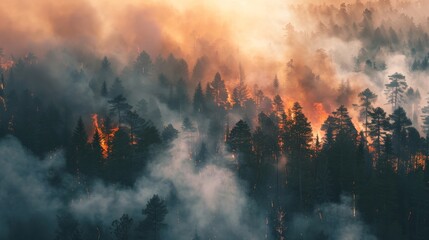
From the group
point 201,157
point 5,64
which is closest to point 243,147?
point 201,157

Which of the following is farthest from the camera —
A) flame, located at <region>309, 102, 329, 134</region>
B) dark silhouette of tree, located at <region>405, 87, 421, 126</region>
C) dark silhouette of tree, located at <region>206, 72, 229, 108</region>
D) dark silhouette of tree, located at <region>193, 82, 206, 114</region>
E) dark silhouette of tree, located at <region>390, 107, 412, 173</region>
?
dark silhouette of tree, located at <region>405, 87, 421, 126</region>

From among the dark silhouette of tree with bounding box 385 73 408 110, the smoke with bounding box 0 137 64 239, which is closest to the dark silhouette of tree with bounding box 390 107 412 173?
the dark silhouette of tree with bounding box 385 73 408 110

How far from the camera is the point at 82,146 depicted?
7612 centimetres

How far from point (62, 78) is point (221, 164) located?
6432cm

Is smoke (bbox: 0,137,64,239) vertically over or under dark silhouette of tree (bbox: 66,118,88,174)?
under

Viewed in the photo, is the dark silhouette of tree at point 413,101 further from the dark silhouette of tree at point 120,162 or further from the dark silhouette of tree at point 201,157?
the dark silhouette of tree at point 120,162

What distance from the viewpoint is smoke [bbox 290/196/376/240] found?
223 ft

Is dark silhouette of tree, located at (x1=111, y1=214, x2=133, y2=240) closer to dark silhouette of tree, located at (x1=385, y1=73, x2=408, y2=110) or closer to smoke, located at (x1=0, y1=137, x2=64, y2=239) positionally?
smoke, located at (x1=0, y1=137, x2=64, y2=239)

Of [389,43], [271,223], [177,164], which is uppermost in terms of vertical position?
[389,43]

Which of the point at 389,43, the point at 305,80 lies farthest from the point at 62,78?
the point at 389,43

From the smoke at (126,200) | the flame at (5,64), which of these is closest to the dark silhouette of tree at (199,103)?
the smoke at (126,200)

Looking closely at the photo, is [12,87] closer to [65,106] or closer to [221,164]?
[65,106]

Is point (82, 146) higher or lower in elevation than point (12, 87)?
lower

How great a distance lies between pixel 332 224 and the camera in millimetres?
70000
